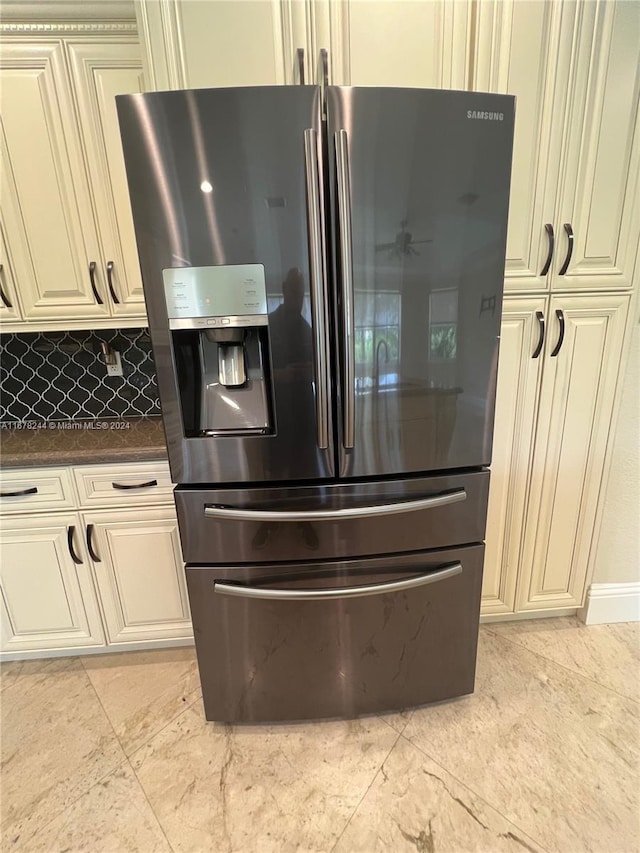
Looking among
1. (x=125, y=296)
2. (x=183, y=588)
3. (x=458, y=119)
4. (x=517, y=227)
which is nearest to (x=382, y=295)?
(x=458, y=119)

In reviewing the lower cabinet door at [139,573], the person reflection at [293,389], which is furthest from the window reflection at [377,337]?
the lower cabinet door at [139,573]

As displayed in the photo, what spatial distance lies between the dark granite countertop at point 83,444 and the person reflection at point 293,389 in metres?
0.60

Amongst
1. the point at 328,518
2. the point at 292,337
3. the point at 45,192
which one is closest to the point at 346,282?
the point at 292,337

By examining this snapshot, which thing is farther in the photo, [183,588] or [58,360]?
[58,360]

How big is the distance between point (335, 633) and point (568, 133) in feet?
5.57

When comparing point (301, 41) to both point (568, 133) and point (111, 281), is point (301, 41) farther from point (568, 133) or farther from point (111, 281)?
point (111, 281)

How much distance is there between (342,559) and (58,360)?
1.54 metres

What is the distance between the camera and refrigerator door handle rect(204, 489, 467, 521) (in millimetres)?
1224

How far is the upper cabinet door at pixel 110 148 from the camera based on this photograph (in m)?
1.48

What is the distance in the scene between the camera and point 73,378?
1987 millimetres

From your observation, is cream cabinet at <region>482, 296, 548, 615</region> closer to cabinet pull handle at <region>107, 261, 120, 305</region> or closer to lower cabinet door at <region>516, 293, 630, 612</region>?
lower cabinet door at <region>516, 293, 630, 612</region>

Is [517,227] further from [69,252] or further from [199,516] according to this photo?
[69,252]

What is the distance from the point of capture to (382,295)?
1.12m

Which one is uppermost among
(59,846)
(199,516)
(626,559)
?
(199,516)
